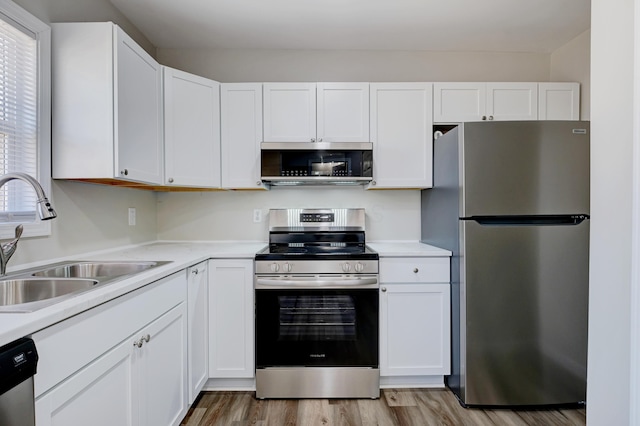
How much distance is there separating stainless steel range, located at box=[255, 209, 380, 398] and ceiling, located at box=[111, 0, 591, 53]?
159 cm

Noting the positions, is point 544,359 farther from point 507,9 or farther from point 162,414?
point 507,9

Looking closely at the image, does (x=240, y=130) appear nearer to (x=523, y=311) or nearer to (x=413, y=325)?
(x=413, y=325)

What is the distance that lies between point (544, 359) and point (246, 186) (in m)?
2.20

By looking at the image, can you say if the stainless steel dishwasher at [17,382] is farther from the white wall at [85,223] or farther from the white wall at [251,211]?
the white wall at [251,211]

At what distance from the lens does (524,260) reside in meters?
1.87

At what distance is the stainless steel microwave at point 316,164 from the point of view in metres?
2.26

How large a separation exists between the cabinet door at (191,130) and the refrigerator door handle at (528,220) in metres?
1.75

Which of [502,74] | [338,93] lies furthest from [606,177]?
[502,74]

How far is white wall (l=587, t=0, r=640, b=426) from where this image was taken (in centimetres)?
75

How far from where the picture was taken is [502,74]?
8.89 ft

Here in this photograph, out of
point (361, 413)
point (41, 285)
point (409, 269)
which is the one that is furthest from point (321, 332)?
point (41, 285)

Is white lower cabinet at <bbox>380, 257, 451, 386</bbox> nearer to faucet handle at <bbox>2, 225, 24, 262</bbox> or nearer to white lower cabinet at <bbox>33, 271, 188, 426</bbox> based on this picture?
white lower cabinet at <bbox>33, 271, 188, 426</bbox>

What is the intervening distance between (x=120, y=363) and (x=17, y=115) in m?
Answer: 1.19

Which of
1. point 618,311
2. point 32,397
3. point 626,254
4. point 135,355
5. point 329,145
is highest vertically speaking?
point 329,145
